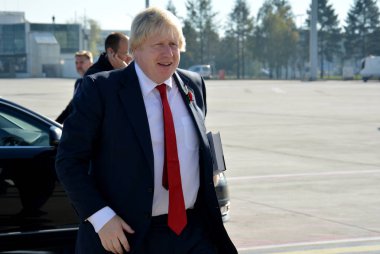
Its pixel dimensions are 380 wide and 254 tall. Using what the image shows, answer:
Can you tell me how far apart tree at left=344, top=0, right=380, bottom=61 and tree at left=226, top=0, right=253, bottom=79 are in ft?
51.0

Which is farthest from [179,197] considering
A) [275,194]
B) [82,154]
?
[275,194]

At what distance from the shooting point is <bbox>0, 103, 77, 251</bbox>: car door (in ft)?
18.1

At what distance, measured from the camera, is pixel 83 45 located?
135750mm

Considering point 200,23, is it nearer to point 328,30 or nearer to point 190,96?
point 328,30

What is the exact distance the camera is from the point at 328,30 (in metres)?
126

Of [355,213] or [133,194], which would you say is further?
[355,213]

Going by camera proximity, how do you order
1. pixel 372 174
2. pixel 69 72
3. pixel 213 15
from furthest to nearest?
pixel 213 15 < pixel 69 72 < pixel 372 174

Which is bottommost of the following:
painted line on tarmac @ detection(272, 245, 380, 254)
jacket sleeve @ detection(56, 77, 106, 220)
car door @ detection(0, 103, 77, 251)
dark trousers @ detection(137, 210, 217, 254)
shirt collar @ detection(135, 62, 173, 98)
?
painted line on tarmac @ detection(272, 245, 380, 254)

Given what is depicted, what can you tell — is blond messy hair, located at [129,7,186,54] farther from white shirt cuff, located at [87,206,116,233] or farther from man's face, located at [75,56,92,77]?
man's face, located at [75,56,92,77]

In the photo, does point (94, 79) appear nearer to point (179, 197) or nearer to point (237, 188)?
point (179, 197)

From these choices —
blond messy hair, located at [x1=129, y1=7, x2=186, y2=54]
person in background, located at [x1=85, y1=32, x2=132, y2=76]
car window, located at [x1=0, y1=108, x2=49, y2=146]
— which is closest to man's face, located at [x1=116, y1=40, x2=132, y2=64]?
person in background, located at [x1=85, y1=32, x2=132, y2=76]

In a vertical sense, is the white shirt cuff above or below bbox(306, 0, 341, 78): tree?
below

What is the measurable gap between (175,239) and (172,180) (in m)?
0.25

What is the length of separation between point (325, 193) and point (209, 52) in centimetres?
12148
